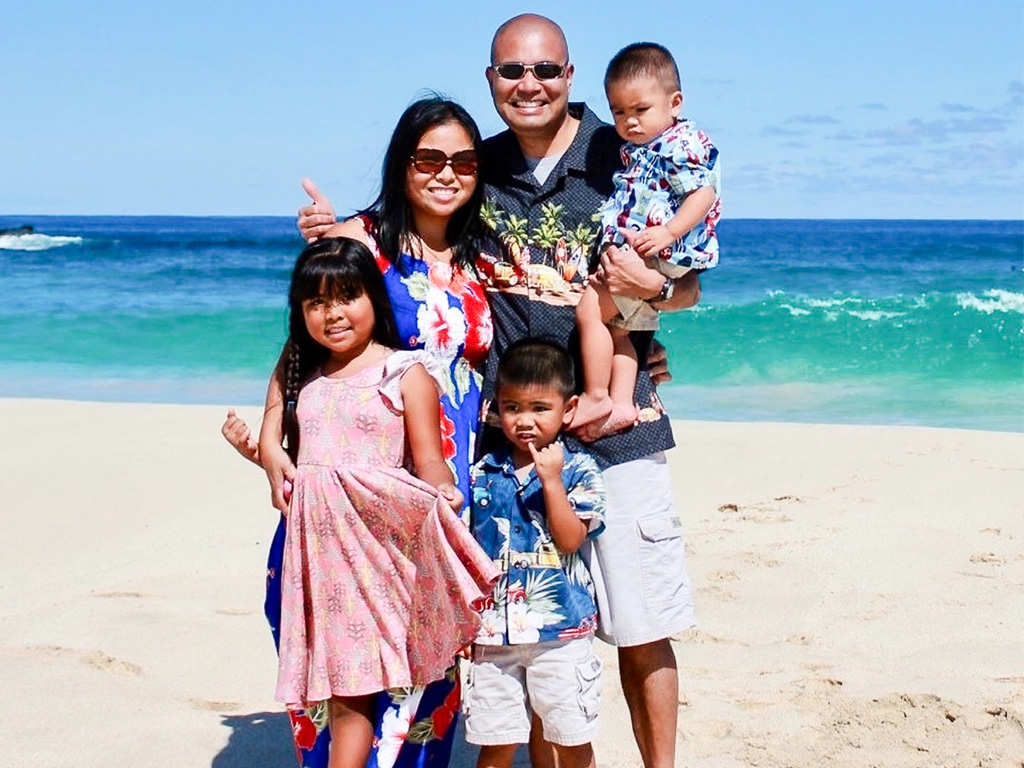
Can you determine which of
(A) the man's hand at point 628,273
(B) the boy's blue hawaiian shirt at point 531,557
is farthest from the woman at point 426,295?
(A) the man's hand at point 628,273

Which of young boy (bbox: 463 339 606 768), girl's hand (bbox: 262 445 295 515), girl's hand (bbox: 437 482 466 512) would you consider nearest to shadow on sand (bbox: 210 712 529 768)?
young boy (bbox: 463 339 606 768)

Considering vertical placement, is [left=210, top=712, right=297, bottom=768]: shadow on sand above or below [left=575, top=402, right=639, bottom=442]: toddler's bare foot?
below

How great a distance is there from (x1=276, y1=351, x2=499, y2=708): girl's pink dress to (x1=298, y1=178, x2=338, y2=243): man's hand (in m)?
0.48

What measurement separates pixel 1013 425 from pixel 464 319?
10.1 metres

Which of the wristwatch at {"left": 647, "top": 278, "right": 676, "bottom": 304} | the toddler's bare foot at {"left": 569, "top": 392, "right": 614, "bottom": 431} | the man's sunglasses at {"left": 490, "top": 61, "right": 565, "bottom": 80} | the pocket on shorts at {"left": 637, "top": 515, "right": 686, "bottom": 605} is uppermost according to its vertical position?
the man's sunglasses at {"left": 490, "top": 61, "right": 565, "bottom": 80}

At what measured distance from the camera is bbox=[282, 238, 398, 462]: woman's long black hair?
3.22 meters

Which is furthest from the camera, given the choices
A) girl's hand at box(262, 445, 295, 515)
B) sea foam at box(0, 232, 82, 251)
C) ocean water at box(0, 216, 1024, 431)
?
sea foam at box(0, 232, 82, 251)

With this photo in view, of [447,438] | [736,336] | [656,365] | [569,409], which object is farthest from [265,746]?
[736,336]

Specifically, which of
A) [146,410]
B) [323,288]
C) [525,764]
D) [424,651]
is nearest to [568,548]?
[424,651]

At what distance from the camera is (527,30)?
11.2ft

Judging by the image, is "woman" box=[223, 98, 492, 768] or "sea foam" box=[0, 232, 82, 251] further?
"sea foam" box=[0, 232, 82, 251]

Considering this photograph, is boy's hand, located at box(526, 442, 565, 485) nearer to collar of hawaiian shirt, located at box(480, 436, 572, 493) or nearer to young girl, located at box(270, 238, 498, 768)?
collar of hawaiian shirt, located at box(480, 436, 572, 493)

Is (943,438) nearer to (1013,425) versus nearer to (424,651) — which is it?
(1013,425)

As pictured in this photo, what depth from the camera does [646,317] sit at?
3.45m
